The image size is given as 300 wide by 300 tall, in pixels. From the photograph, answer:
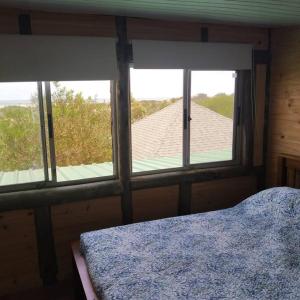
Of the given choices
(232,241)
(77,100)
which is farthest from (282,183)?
(77,100)

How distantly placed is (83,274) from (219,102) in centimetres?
206

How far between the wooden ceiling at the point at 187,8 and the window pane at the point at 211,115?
0.59 meters

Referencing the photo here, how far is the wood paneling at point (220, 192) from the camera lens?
314 centimetres

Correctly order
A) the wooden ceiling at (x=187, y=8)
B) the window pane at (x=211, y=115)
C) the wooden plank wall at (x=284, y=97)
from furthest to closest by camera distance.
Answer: the window pane at (x=211, y=115)
the wooden plank wall at (x=284, y=97)
the wooden ceiling at (x=187, y=8)

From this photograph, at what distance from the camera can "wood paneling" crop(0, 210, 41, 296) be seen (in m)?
2.51

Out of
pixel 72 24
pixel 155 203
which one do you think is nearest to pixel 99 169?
pixel 155 203

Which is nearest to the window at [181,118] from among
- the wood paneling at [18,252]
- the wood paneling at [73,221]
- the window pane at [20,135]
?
the wood paneling at [73,221]

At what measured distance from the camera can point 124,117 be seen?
8.98 ft

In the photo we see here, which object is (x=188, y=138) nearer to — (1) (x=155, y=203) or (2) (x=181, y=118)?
(2) (x=181, y=118)

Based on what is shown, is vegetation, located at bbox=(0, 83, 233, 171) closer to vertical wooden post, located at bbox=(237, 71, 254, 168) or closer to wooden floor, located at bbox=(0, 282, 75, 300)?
vertical wooden post, located at bbox=(237, 71, 254, 168)

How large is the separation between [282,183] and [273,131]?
573 mm

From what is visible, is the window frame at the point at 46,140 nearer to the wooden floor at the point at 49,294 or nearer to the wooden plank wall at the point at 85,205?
the wooden plank wall at the point at 85,205

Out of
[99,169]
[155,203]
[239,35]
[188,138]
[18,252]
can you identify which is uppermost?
[239,35]

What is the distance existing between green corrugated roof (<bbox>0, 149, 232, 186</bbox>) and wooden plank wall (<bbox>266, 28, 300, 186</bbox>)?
0.48m
